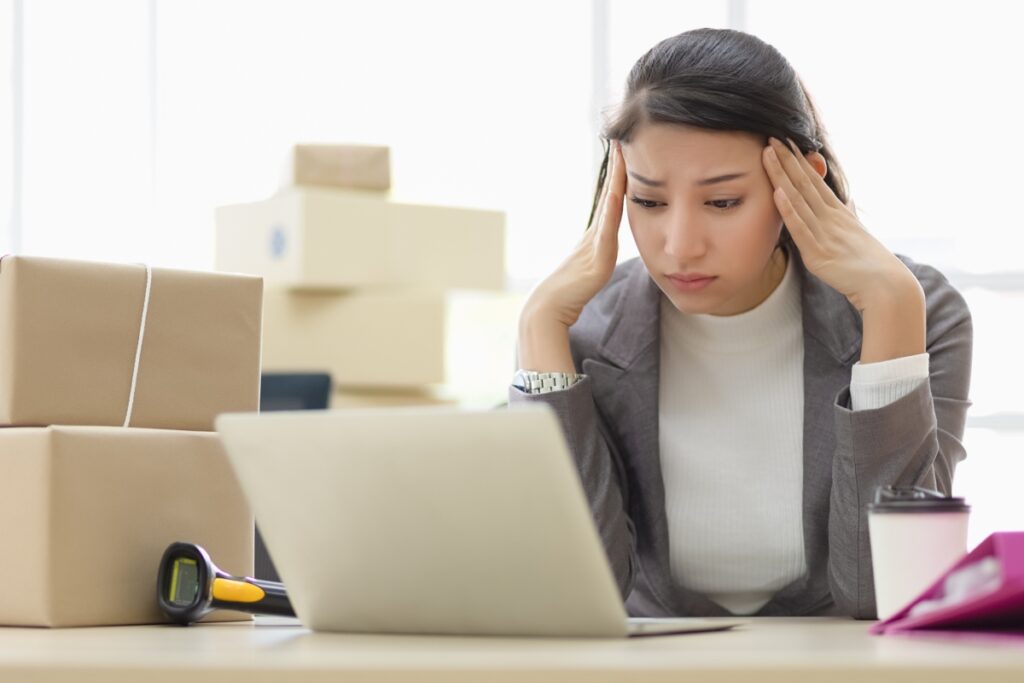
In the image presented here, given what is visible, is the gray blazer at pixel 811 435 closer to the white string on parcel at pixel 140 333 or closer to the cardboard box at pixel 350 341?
the white string on parcel at pixel 140 333

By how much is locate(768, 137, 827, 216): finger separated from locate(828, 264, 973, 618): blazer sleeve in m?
0.20

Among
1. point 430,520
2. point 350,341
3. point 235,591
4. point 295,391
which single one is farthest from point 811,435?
point 350,341

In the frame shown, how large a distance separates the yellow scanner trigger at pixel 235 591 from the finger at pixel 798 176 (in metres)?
0.71

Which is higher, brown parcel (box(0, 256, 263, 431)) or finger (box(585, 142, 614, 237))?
finger (box(585, 142, 614, 237))

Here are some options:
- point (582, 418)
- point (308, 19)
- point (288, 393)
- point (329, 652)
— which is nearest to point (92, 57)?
point (308, 19)

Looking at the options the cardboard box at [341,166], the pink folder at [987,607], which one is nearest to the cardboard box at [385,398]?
the cardboard box at [341,166]

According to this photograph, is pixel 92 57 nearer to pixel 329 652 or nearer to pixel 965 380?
pixel 965 380

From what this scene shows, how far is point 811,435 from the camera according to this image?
1.44m

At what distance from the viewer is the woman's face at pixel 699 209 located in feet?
4.50

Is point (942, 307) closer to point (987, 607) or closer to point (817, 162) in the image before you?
point (817, 162)

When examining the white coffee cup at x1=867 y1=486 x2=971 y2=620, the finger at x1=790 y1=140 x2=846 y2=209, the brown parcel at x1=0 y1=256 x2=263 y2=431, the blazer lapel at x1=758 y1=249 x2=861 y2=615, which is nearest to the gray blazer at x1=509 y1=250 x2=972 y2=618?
the blazer lapel at x1=758 y1=249 x2=861 y2=615

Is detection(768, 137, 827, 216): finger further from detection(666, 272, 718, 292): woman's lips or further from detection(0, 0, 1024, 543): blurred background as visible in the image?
detection(0, 0, 1024, 543): blurred background

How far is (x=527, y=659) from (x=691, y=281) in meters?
0.83

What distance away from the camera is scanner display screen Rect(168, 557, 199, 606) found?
1.07 metres
